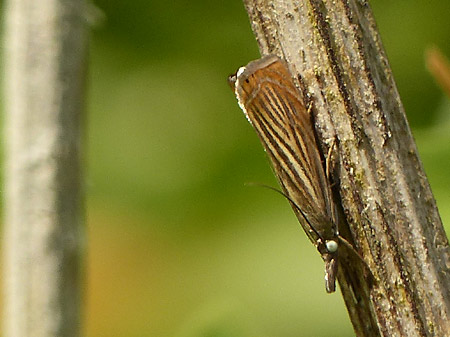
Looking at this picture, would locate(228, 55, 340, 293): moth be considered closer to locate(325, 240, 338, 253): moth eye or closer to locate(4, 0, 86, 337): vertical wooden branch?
locate(325, 240, 338, 253): moth eye

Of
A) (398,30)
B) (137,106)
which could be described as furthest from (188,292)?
(398,30)

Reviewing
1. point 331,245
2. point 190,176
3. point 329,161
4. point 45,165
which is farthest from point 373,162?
point 190,176

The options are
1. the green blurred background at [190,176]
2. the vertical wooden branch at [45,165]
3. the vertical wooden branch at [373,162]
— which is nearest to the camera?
the vertical wooden branch at [373,162]

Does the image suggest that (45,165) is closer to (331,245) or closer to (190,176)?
(331,245)

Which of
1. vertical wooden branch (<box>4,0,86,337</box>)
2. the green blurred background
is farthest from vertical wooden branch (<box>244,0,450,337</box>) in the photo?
the green blurred background

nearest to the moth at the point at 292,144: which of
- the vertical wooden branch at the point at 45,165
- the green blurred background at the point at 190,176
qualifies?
the vertical wooden branch at the point at 45,165

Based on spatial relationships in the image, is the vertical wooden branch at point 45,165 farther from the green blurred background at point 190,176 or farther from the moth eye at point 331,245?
the green blurred background at point 190,176
